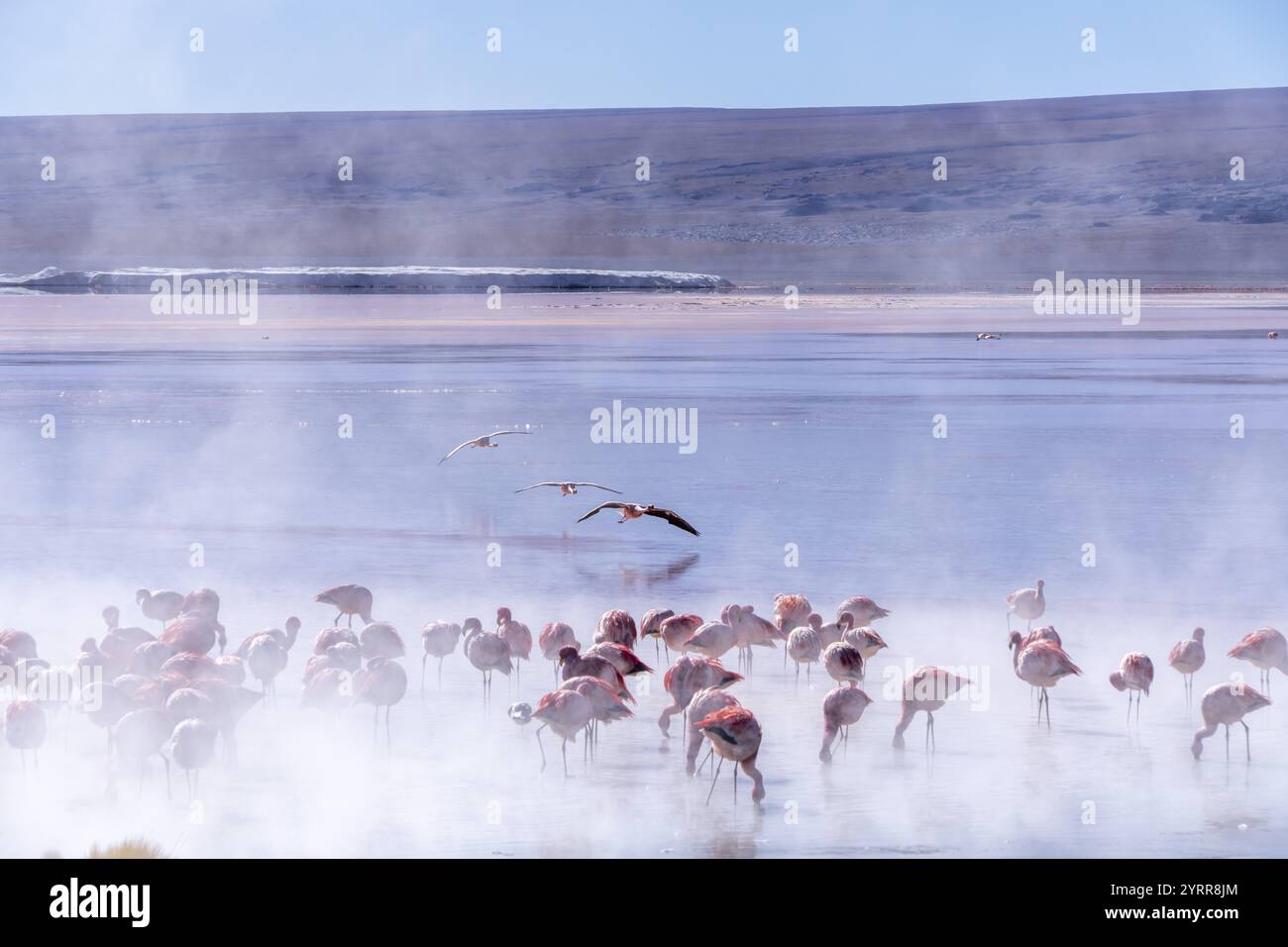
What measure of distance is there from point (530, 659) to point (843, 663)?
1376mm

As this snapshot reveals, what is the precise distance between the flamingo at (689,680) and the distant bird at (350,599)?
5.75ft

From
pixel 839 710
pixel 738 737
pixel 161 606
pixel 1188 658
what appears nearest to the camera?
pixel 738 737

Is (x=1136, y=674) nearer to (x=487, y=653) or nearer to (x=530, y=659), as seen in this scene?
(x=487, y=653)

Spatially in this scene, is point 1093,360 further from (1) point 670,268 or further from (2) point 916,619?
(1) point 670,268

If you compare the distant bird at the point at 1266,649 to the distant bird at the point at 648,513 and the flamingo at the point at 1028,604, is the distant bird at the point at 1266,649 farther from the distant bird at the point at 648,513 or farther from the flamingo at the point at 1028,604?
the distant bird at the point at 648,513

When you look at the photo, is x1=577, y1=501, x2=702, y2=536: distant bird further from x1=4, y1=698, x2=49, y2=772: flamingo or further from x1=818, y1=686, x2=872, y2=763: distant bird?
x1=4, y1=698, x2=49, y2=772: flamingo

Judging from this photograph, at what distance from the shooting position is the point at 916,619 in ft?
22.3

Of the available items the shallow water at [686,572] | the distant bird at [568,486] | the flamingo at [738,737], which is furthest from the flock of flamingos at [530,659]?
the distant bird at [568,486]

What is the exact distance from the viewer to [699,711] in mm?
4953

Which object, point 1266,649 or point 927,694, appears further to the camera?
point 1266,649

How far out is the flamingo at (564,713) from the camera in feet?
16.2

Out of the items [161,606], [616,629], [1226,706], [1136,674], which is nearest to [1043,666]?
[1136,674]

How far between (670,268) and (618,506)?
185ft

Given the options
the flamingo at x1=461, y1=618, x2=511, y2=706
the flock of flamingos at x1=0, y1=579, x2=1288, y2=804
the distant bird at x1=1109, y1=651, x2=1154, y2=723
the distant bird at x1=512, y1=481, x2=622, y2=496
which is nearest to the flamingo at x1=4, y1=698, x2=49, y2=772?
the flock of flamingos at x1=0, y1=579, x2=1288, y2=804
